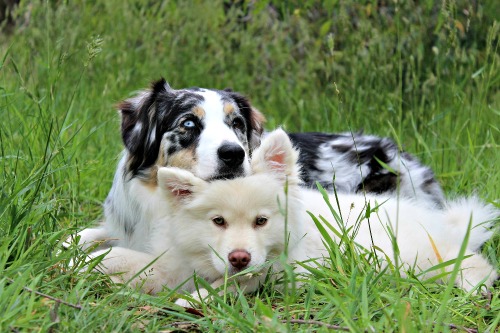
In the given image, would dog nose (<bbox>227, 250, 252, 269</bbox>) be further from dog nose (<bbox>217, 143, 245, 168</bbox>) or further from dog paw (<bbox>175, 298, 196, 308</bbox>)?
dog nose (<bbox>217, 143, 245, 168</bbox>)

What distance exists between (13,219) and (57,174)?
128 centimetres

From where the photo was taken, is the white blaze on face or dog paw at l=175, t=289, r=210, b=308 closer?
dog paw at l=175, t=289, r=210, b=308

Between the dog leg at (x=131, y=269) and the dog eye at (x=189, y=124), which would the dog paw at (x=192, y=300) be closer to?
the dog leg at (x=131, y=269)

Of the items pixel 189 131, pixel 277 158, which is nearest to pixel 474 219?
pixel 277 158

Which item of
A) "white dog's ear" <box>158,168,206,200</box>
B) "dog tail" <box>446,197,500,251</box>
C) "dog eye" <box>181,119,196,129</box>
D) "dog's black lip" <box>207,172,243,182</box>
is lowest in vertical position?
"dog tail" <box>446,197,500,251</box>

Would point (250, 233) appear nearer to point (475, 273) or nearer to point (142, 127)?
point (475, 273)

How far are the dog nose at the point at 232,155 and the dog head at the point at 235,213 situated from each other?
0.21 metres

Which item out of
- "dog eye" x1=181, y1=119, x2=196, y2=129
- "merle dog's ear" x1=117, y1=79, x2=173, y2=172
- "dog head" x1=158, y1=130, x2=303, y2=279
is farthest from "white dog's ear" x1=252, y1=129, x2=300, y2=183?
"merle dog's ear" x1=117, y1=79, x2=173, y2=172

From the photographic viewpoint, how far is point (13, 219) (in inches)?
125

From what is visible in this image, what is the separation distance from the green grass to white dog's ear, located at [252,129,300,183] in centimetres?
38

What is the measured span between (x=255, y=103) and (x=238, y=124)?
2.88 m

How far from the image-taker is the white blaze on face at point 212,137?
3.73 meters

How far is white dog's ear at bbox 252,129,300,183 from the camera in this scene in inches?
135

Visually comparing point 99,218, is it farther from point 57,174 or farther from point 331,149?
point 331,149
